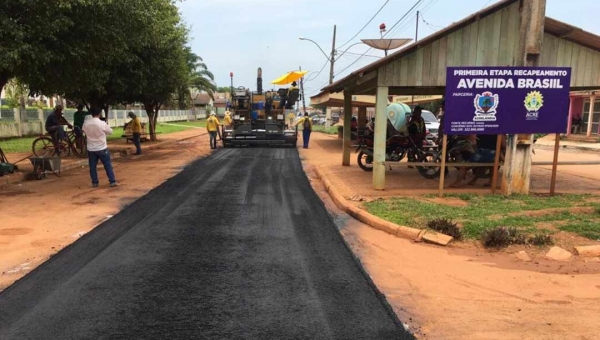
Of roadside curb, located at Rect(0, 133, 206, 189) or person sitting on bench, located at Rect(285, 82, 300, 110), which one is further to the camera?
person sitting on bench, located at Rect(285, 82, 300, 110)

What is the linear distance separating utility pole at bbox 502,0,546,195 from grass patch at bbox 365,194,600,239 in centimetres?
35

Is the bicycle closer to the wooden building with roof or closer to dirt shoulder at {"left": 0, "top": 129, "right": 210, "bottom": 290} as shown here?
dirt shoulder at {"left": 0, "top": 129, "right": 210, "bottom": 290}

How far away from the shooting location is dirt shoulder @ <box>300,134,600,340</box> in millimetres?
3799

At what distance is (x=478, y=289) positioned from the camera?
464cm

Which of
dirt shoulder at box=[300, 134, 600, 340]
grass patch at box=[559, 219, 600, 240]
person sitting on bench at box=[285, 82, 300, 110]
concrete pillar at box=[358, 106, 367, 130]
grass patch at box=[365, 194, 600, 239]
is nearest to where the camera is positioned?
dirt shoulder at box=[300, 134, 600, 340]

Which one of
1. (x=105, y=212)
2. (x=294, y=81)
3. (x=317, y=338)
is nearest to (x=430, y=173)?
(x=105, y=212)

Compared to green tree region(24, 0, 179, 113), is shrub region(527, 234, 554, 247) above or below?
below

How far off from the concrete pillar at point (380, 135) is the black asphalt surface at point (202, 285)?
2466 mm

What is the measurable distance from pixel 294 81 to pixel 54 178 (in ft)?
47.5

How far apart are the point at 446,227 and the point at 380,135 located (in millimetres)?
3516

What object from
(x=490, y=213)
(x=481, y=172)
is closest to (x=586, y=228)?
(x=490, y=213)

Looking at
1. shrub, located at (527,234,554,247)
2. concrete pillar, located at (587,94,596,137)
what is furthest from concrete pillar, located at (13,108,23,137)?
concrete pillar, located at (587,94,596,137)

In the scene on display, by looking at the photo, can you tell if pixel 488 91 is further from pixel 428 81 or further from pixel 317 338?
pixel 317 338

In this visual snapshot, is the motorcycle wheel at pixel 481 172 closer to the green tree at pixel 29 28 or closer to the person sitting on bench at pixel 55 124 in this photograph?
the green tree at pixel 29 28
